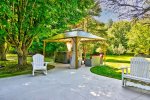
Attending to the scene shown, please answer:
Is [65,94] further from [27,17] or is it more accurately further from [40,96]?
[27,17]

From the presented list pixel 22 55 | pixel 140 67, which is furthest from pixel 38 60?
pixel 140 67

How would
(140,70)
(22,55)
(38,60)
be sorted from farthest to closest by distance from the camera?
1. (22,55)
2. (38,60)
3. (140,70)

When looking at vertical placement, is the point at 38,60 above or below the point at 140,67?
above

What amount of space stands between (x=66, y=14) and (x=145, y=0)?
462 centimetres

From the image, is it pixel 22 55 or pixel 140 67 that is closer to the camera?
pixel 140 67

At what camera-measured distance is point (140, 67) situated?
19.3ft

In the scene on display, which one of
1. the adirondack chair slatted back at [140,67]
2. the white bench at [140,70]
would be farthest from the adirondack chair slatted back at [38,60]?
the adirondack chair slatted back at [140,67]

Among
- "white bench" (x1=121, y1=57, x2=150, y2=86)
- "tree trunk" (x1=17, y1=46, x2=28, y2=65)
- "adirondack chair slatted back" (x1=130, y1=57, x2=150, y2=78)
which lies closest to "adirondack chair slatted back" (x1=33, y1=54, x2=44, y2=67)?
"tree trunk" (x1=17, y1=46, x2=28, y2=65)

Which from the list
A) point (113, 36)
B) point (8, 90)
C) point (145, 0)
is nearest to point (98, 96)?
point (8, 90)

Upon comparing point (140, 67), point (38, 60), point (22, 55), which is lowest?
point (140, 67)

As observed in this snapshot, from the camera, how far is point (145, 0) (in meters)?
9.02

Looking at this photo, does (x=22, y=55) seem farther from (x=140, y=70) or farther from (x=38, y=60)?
(x=140, y=70)

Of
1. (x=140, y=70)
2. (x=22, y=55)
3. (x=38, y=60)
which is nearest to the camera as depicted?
(x=140, y=70)

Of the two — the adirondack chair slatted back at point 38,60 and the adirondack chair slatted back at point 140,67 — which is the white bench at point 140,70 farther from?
the adirondack chair slatted back at point 38,60
